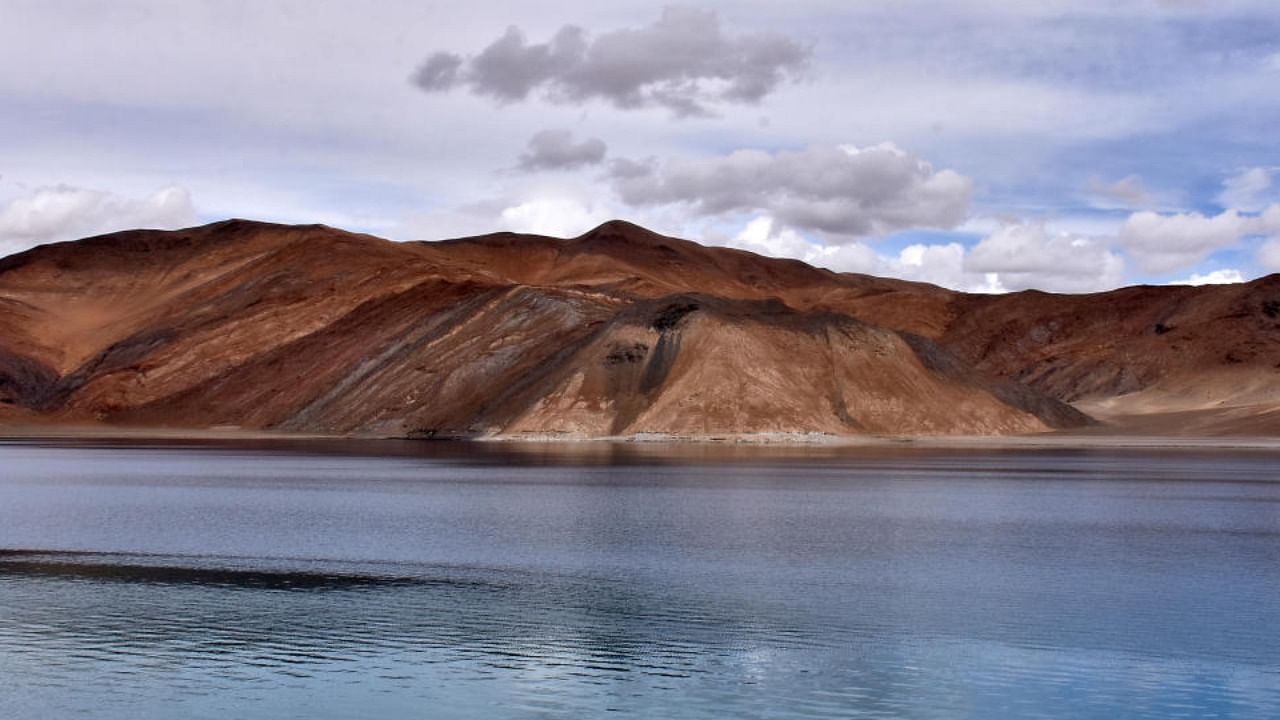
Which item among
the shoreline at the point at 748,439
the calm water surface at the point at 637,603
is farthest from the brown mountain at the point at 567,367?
the calm water surface at the point at 637,603

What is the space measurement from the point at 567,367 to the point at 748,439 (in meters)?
18.8

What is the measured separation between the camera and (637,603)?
31797 millimetres

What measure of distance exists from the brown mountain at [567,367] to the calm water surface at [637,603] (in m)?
60.4

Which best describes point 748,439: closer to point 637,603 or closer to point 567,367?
point 567,367

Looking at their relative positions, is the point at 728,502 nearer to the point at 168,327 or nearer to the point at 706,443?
the point at 706,443

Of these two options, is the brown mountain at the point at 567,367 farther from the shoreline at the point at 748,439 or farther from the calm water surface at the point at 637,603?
the calm water surface at the point at 637,603

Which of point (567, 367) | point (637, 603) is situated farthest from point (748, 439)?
point (637, 603)

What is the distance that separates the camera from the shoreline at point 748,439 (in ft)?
387

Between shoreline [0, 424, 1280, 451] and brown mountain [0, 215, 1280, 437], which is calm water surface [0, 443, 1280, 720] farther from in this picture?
brown mountain [0, 215, 1280, 437]

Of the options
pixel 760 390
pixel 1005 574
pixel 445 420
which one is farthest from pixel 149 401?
pixel 1005 574

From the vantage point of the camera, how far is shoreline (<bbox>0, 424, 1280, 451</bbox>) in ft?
387

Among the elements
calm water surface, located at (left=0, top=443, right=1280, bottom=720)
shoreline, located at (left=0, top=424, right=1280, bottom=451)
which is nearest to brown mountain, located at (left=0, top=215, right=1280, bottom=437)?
shoreline, located at (left=0, top=424, right=1280, bottom=451)

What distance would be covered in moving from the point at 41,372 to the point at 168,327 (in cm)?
1679

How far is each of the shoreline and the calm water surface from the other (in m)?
53.9
